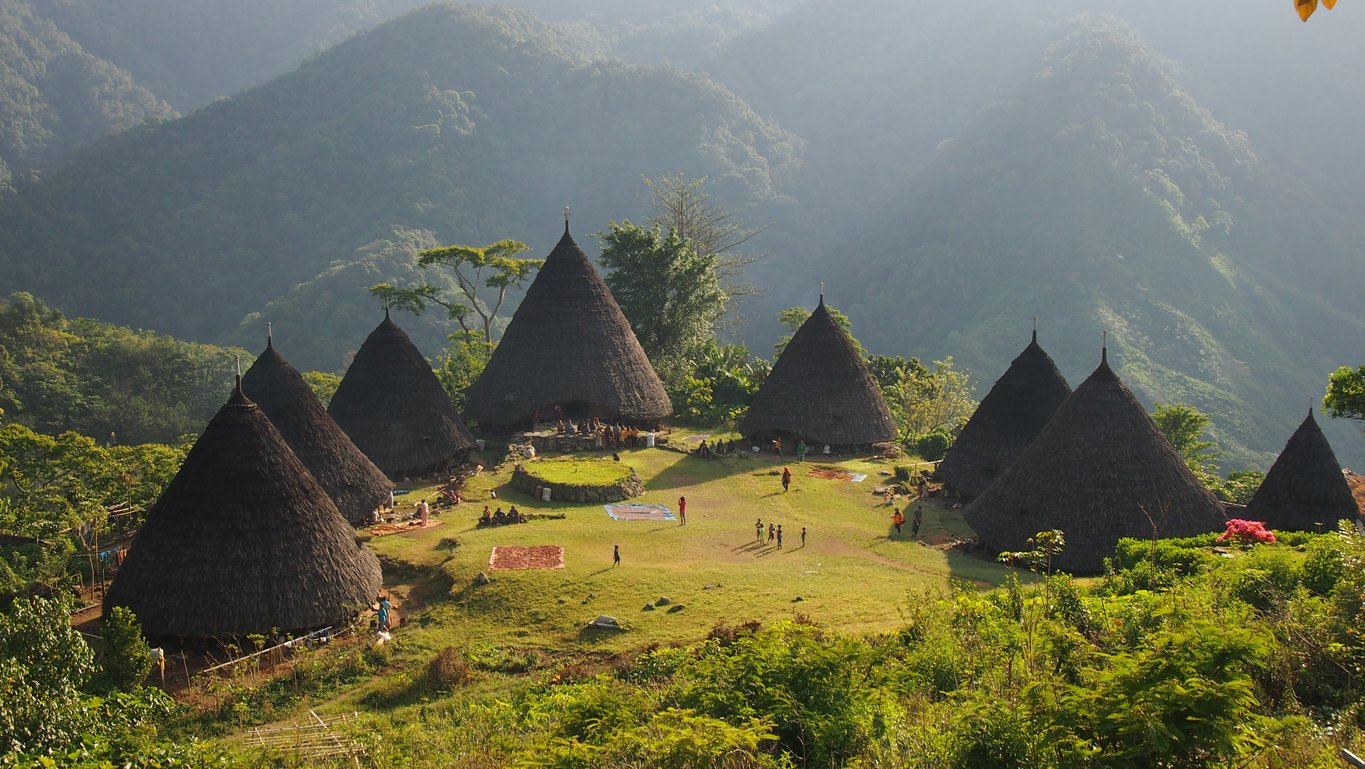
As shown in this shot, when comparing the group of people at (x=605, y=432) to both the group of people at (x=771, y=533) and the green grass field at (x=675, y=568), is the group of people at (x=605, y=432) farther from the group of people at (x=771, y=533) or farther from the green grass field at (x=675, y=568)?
the group of people at (x=771, y=533)

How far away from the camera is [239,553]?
1738 centimetres

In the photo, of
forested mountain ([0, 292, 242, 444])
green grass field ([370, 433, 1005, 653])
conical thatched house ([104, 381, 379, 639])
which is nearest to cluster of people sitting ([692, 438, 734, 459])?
green grass field ([370, 433, 1005, 653])

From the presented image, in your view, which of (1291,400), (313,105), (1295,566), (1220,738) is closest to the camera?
(1220,738)

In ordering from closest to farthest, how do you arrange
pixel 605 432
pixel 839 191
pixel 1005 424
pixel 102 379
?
1. pixel 1005 424
2. pixel 605 432
3. pixel 102 379
4. pixel 839 191

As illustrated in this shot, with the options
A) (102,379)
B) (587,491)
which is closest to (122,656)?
(587,491)

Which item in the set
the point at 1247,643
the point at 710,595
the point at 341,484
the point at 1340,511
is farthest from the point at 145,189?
the point at 1247,643

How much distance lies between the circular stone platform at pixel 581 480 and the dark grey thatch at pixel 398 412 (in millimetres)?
2107

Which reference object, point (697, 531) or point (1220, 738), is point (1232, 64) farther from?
point (1220, 738)

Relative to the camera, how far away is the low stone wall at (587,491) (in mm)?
25375

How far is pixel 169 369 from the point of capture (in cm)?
4609

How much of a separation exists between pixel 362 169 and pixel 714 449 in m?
54.8

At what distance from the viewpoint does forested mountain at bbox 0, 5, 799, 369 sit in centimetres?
6644

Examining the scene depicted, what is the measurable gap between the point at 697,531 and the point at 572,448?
766 centimetres

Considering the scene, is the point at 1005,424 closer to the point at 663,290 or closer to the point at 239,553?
the point at 663,290
